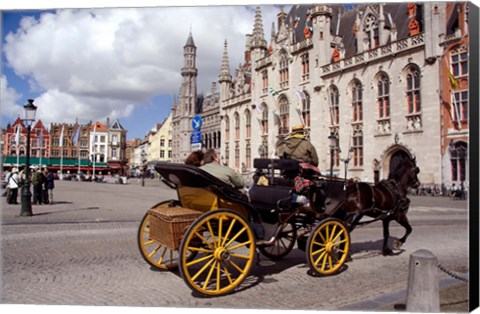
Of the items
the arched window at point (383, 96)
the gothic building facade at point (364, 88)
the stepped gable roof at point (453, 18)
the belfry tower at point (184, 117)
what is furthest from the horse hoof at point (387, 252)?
the belfry tower at point (184, 117)

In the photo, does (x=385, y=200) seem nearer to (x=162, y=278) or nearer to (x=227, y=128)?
(x=162, y=278)

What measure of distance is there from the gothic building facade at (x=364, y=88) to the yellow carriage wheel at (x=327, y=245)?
42.1ft

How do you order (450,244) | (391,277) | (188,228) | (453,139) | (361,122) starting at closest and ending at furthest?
(188,228), (391,277), (450,244), (453,139), (361,122)

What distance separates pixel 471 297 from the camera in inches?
181

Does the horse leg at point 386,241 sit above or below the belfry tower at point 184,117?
below

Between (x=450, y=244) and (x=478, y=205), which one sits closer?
(x=478, y=205)

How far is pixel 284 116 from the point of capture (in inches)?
1357

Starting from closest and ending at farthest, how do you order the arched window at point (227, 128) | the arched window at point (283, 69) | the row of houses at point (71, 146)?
the row of houses at point (71, 146) → the arched window at point (283, 69) → the arched window at point (227, 128)

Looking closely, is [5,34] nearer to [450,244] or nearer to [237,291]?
[237,291]

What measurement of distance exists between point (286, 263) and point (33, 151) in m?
23.8

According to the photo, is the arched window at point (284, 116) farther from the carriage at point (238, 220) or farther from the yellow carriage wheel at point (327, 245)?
the yellow carriage wheel at point (327, 245)

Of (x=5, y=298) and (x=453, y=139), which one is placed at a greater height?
(x=453, y=139)

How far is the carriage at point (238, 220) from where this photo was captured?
174 inches

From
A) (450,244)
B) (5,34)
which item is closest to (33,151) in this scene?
(5,34)
